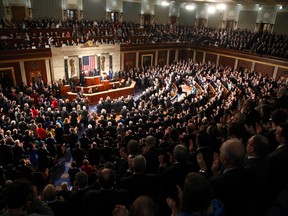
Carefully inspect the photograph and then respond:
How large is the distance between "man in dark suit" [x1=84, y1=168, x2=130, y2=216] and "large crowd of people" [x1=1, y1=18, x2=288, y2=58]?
1863cm

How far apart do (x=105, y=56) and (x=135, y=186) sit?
21815 mm

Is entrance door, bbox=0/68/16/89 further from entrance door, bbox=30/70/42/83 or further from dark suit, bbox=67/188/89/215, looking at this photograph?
dark suit, bbox=67/188/89/215

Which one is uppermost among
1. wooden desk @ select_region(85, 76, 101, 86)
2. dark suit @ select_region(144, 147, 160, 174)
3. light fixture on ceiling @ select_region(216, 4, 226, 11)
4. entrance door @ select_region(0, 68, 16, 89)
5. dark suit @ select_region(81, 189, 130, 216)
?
light fixture on ceiling @ select_region(216, 4, 226, 11)

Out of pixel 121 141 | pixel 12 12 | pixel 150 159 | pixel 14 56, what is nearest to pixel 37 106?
pixel 14 56

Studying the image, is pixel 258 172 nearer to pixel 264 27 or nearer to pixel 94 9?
pixel 94 9

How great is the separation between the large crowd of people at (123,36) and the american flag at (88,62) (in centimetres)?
150

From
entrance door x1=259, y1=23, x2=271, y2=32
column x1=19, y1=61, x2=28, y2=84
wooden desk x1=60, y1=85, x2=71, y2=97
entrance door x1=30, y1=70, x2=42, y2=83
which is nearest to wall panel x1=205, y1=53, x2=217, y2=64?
entrance door x1=259, y1=23, x2=271, y2=32

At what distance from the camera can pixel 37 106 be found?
16.3 meters

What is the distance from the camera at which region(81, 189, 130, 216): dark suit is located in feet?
10.8

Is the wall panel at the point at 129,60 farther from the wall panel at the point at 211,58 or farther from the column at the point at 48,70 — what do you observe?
the wall panel at the point at 211,58

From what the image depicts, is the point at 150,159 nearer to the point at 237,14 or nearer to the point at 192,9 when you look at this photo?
the point at 237,14

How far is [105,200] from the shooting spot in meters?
3.29

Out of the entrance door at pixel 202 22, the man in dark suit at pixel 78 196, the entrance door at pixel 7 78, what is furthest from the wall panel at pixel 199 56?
the man in dark suit at pixel 78 196

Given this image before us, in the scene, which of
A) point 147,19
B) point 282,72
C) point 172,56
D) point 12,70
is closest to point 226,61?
point 282,72
